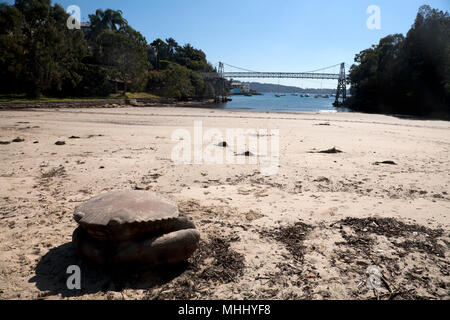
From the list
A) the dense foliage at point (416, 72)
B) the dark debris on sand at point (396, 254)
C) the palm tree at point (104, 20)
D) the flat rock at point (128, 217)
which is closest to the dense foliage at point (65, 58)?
the palm tree at point (104, 20)

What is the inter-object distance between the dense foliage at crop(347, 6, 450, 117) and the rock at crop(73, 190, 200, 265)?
40830 millimetres

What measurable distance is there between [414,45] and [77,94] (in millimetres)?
50053

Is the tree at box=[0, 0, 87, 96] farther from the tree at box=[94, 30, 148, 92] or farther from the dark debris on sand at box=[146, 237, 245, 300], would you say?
the dark debris on sand at box=[146, 237, 245, 300]

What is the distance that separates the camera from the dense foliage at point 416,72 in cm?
3684

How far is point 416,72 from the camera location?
4012cm

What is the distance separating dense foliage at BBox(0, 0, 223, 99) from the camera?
28.2 meters

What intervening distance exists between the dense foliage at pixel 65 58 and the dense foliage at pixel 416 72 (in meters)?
39.2

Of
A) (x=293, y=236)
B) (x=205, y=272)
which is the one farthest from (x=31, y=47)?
(x=293, y=236)

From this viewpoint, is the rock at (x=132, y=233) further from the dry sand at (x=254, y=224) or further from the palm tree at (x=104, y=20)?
the palm tree at (x=104, y=20)

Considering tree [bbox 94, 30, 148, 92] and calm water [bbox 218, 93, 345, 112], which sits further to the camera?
calm water [bbox 218, 93, 345, 112]

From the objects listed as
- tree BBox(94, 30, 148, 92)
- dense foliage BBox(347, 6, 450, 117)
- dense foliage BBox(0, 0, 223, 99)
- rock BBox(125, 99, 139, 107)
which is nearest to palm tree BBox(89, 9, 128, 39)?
dense foliage BBox(0, 0, 223, 99)

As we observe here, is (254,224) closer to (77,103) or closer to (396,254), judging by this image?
(396,254)
